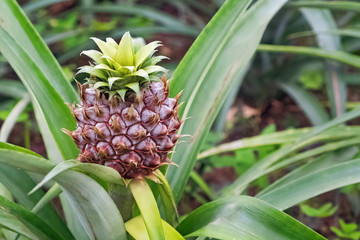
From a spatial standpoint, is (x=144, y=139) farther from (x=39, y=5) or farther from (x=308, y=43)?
(x=308, y=43)

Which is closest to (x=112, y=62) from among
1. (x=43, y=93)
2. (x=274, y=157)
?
(x=43, y=93)

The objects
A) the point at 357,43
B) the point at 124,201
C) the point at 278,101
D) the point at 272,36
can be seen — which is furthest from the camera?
the point at 278,101

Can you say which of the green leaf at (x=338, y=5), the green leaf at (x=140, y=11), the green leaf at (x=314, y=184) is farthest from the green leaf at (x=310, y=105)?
the green leaf at (x=314, y=184)

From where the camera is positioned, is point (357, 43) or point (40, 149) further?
point (40, 149)

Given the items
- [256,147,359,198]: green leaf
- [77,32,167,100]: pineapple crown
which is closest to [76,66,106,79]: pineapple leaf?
[77,32,167,100]: pineapple crown

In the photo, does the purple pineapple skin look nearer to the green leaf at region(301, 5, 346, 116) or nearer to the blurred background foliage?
the blurred background foliage

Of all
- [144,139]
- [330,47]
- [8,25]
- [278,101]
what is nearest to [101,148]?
[144,139]
